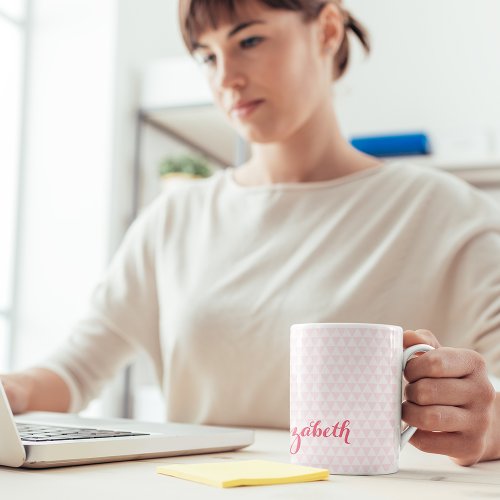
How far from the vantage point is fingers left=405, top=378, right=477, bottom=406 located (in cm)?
59

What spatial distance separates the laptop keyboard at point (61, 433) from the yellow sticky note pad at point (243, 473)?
87mm

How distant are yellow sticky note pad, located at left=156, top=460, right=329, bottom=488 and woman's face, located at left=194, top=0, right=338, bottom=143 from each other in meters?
0.70

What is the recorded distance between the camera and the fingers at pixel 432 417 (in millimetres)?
589

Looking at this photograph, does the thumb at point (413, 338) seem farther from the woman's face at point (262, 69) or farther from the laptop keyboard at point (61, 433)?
the woman's face at point (262, 69)

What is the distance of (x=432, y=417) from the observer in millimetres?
590

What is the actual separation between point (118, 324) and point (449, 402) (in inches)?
30.5

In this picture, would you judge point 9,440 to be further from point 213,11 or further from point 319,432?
point 213,11

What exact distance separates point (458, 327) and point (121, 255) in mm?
588

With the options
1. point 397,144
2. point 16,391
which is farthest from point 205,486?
point 397,144

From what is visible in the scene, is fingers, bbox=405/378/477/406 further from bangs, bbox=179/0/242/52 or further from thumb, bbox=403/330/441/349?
bangs, bbox=179/0/242/52

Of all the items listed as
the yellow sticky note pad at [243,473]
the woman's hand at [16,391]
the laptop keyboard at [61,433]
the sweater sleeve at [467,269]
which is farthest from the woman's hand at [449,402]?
the woman's hand at [16,391]

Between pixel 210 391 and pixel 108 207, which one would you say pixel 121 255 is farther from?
pixel 108 207

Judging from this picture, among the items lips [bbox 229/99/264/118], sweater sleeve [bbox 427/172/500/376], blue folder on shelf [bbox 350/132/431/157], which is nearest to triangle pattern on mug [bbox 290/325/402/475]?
sweater sleeve [bbox 427/172/500/376]

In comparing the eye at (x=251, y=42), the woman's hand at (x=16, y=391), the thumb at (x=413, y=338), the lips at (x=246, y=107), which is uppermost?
the eye at (x=251, y=42)
